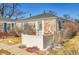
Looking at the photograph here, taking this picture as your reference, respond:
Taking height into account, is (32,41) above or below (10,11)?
below

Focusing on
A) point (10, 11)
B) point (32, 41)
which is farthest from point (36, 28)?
point (10, 11)

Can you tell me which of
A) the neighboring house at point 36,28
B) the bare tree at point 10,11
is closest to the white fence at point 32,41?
the neighboring house at point 36,28

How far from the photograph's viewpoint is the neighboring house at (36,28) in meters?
1.32

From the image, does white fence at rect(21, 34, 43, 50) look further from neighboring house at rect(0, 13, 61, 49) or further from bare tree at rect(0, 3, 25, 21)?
bare tree at rect(0, 3, 25, 21)

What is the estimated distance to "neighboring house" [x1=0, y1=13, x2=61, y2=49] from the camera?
1.32 metres

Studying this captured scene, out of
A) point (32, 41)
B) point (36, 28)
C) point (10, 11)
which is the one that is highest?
point (10, 11)

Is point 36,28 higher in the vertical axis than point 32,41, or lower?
higher

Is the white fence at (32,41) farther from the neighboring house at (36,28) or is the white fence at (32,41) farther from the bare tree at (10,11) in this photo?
the bare tree at (10,11)

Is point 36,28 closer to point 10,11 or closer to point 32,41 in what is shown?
point 32,41

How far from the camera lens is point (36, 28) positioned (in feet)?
4.38

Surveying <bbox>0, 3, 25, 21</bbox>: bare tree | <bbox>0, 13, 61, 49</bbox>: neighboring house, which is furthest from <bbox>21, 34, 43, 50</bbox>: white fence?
<bbox>0, 3, 25, 21</bbox>: bare tree

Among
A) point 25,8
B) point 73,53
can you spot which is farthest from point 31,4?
point 73,53

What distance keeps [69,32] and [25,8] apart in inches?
15.7

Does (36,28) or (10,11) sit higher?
(10,11)
